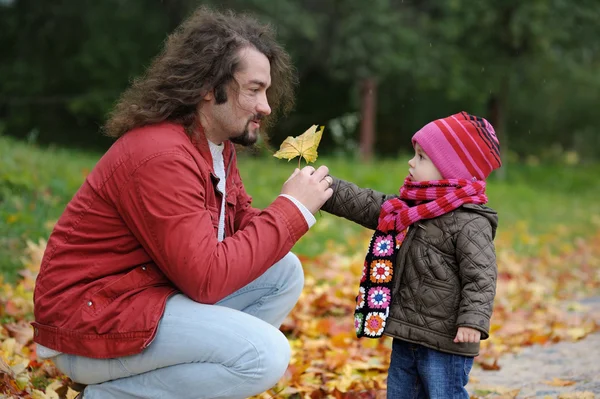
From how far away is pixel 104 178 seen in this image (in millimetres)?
2424

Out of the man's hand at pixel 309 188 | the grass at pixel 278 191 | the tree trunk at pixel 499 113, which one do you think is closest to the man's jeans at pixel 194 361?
the man's hand at pixel 309 188

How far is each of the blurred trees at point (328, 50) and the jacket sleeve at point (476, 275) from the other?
11079 millimetres

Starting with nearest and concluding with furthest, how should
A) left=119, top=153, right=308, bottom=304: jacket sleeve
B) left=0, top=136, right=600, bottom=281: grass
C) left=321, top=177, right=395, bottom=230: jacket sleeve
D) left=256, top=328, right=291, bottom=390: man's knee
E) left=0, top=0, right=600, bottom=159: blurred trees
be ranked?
1. left=119, top=153, right=308, bottom=304: jacket sleeve
2. left=256, top=328, right=291, bottom=390: man's knee
3. left=321, top=177, right=395, bottom=230: jacket sleeve
4. left=0, top=136, right=600, bottom=281: grass
5. left=0, top=0, right=600, bottom=159: blurred trees

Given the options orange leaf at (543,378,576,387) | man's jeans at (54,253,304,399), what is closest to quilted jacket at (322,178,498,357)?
man's jeans at (54,253,304,399)

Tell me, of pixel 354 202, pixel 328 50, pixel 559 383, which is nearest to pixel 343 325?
pixel 559 383

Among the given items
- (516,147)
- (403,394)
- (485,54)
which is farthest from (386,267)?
(516,147)

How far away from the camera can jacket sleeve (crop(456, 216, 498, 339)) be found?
2.44 meters

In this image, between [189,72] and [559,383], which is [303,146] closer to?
[189,72]

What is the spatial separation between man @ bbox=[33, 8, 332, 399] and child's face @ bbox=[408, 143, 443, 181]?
0.35 m

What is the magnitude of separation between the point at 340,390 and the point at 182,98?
1.42 meters

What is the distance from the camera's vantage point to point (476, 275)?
8.09 feet

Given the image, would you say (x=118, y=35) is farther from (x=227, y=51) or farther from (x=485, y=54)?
(x=227, y=51)

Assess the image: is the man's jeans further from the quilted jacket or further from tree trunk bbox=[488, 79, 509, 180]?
tree trunk bbox=[488, 79, 509, 180]

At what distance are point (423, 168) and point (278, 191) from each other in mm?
5752
